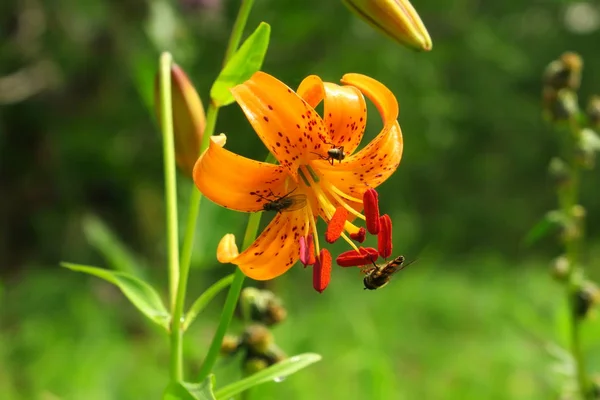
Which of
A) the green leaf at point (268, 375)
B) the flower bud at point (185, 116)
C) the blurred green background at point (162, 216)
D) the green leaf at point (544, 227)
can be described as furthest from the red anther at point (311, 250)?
the blurred green background at point (162, 216)

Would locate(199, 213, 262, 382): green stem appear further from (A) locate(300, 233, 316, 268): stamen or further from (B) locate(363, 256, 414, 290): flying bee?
(B) locate(363, 256, 414, 290): flying bee

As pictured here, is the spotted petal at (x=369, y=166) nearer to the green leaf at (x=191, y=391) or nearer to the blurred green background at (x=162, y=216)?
the green leaf at (x=191, y=391)

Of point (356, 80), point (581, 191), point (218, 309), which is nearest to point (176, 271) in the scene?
point (356, 80)

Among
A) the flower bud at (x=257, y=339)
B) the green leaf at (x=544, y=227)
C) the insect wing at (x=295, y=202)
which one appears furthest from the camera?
the green leaf at (x=544, y=227)

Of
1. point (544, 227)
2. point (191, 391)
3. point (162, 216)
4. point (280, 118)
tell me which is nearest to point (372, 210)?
point (280, 118)

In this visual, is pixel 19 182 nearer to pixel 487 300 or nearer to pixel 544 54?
pixel 487 300

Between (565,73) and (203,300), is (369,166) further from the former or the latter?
(565,73)
